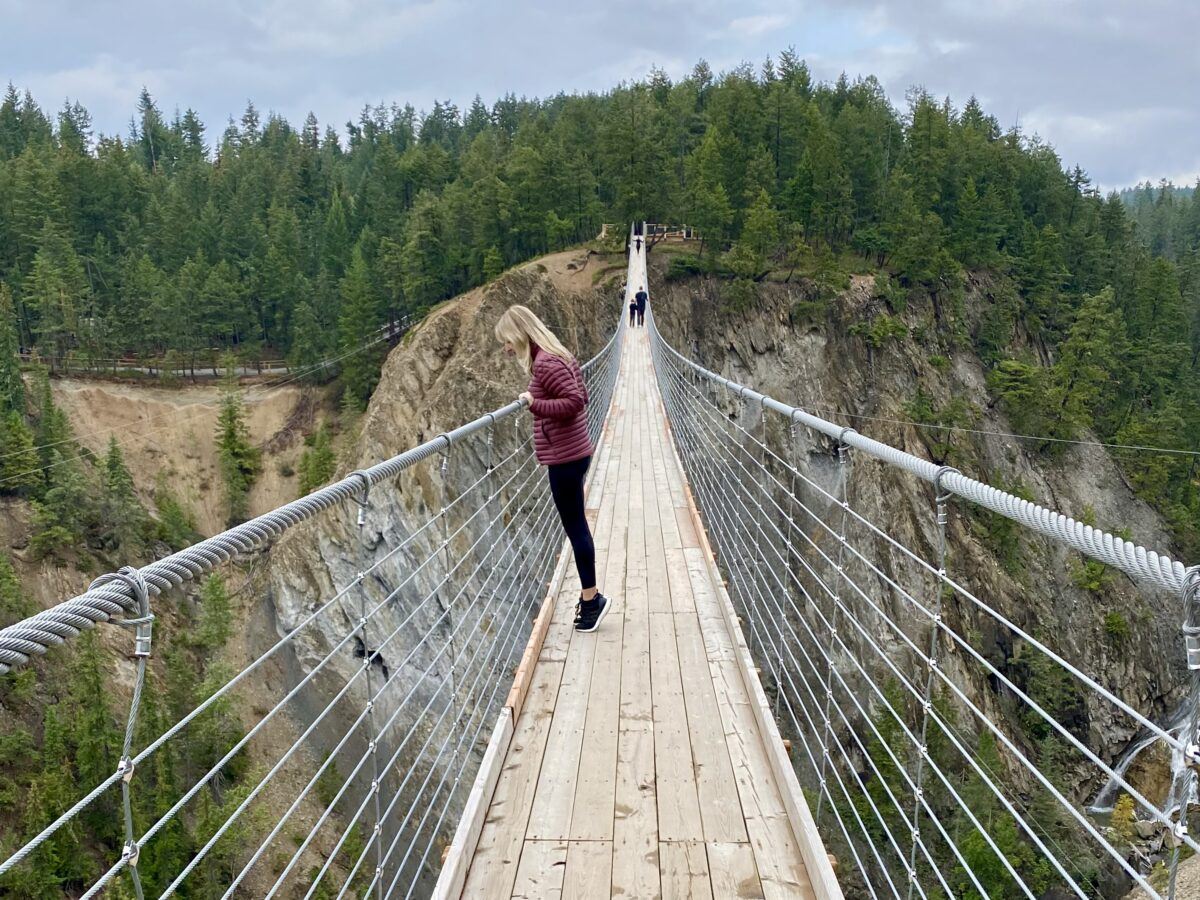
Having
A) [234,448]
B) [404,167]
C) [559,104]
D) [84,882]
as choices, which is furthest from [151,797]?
[559,104]

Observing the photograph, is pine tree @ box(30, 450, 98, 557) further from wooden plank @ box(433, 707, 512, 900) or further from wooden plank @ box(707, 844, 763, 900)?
wooden plank @ box(707, 844, 763, 900)

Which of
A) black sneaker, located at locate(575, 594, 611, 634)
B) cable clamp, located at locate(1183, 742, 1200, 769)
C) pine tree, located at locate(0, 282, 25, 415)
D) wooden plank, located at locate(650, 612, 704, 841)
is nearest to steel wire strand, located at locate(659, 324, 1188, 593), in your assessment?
cable clamp, located at locate(1183, 742, 1200, 769)

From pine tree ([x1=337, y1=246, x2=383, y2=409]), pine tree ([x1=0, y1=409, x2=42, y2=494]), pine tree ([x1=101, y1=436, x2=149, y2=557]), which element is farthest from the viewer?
pine tree ([x1=337, y1=246, x2=383, y2=409])

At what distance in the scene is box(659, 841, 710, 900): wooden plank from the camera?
230 cm

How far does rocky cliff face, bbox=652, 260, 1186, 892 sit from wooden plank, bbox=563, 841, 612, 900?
1741 centimetres

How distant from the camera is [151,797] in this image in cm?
2284

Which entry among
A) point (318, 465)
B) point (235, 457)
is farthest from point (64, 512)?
point (318, 465)

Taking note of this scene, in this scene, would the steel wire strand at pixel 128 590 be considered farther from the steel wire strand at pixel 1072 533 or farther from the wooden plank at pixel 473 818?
the steel wire strand at pixel 1072 533

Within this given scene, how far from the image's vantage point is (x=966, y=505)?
24453 mm

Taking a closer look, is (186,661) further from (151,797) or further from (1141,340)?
(1141,340)

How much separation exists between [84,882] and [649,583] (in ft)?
79.4

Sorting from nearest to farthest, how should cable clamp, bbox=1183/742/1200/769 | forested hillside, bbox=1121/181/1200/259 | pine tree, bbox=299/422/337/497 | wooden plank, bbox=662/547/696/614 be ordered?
cable clamp, bbox=1183/742/1200/769, wooden plank, bbox=662/547/696/614, pine tree, bbox=299/422/337/497, forested hillside, bbox=1121/181/1200/259

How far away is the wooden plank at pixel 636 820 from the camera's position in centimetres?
236

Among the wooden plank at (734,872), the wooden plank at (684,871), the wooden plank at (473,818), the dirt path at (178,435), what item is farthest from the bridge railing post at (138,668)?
the dirt path at (178,435)
